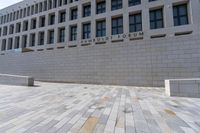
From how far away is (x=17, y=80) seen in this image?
1259 cm

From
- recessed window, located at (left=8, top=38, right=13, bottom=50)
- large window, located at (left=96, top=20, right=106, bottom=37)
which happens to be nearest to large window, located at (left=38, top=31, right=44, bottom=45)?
recessed window, located at (left=8, top=38, right=13, bottom=50)

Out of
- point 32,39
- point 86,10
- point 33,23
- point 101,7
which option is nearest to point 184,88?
point 101,7

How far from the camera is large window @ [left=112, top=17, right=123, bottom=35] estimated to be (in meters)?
20.1

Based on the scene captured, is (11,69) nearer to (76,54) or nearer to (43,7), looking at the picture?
(76,54)

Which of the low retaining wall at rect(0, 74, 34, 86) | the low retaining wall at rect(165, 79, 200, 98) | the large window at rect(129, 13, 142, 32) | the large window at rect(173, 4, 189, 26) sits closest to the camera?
the low retaining wall at rect(165, 79, 200, 98)

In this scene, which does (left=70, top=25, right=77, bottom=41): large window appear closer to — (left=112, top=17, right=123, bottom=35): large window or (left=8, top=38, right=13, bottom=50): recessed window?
(left=112, top=17, right=123, bottom=35): large window

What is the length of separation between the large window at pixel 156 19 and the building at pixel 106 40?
0.04 feet

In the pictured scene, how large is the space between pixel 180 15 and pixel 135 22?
20.2 feet

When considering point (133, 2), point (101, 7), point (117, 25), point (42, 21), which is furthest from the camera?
point (42, 21)

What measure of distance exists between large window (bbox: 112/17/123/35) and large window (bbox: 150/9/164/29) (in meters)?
4.59

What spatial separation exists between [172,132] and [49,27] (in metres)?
27.7

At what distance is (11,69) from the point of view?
19.2 metres

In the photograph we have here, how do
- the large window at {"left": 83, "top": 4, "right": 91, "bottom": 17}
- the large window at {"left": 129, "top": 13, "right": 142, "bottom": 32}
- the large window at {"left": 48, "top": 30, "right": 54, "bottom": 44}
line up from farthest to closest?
the large window at {"left": 48, "top": 30, "right": 54, "bottom": 44} < the large window at {"left": 83, "top": 4, "right": 91, "bottom": 17} < the large window at {"left": 129, "top": 13, "right": 142, "bottom": 32}

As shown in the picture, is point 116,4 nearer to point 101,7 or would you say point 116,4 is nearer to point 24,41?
point 101,7
